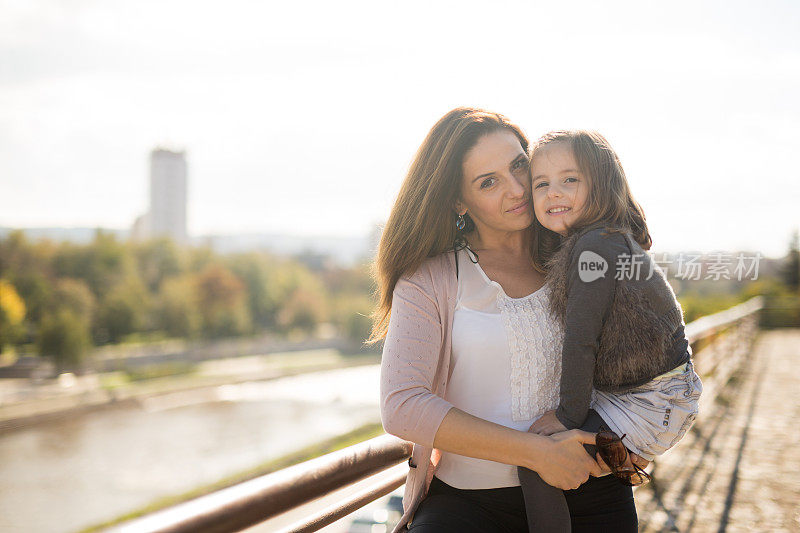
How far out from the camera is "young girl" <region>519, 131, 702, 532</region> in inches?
50.4

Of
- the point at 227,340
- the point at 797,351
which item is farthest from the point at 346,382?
the point at 797,351

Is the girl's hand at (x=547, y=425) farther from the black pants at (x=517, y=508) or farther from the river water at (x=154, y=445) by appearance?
the river water at (x=154, y=445)

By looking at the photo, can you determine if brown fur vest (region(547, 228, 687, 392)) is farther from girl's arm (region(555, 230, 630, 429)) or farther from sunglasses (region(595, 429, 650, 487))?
sunglasses (region(595, 429, 650, 487))

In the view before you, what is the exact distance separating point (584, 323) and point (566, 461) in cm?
28

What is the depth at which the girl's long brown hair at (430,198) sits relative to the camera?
56.7 inches

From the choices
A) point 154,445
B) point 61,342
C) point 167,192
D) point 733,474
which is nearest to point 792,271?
point 733,474

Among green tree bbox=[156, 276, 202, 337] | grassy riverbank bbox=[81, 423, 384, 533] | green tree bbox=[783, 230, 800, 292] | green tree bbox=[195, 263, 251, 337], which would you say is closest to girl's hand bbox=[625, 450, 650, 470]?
green tree bbox=[783, 230, 800, 292]

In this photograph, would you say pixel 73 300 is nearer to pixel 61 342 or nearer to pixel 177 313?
pixel 61 342

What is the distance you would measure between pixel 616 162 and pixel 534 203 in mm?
215

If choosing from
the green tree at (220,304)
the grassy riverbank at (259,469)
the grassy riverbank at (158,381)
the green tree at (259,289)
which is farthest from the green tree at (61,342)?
the grassy riverbank at (259,469)

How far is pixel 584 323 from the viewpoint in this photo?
4.22 feet

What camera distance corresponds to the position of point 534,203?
1535 mm

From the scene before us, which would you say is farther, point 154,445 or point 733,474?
point 154,445

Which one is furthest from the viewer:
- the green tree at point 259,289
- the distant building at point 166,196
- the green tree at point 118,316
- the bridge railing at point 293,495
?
the distant building at point 166,196
